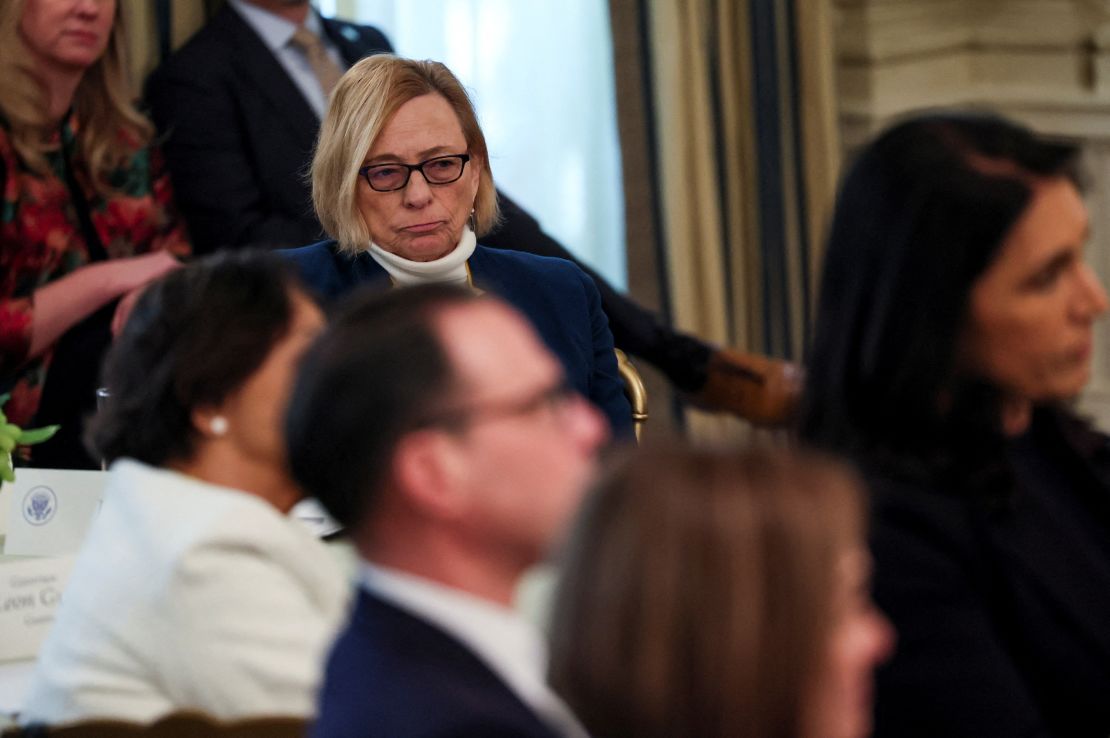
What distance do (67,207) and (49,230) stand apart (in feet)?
0.26

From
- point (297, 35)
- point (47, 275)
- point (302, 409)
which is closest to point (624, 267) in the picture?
point (297, 35)

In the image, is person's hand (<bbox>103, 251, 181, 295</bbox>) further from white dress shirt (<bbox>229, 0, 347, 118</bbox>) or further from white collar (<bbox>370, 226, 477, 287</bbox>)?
white collar (<bbox>370, 226, 477, 287</bbox>)

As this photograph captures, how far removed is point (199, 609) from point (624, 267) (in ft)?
11.3

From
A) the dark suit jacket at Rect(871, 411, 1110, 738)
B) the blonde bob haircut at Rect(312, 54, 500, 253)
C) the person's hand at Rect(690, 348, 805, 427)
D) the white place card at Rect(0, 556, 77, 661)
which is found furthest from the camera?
the person's hand at Rect(690, 348, 805, 427)

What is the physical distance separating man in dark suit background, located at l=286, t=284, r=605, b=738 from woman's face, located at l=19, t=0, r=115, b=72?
2435 mm

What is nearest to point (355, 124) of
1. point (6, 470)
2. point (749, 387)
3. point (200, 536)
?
point (6, 470)

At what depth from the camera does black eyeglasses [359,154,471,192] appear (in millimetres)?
2656

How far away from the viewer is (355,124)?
8.66 feet

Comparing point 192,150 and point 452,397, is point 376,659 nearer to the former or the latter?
point 452,397

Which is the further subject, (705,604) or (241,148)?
(241,148)

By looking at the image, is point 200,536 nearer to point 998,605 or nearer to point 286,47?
point 998,605

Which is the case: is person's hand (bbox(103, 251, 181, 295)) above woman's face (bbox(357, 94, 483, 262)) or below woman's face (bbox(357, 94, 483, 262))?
below

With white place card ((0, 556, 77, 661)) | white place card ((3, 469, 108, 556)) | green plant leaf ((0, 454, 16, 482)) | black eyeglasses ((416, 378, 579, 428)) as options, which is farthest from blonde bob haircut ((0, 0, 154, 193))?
black eyeglasses ((416, 378, 579, 428))

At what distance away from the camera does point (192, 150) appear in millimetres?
3477
